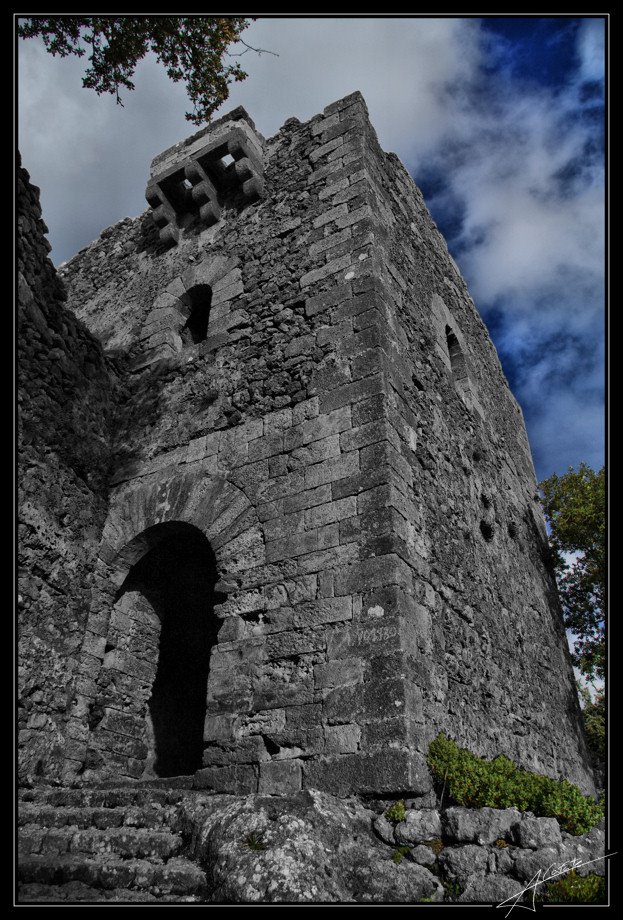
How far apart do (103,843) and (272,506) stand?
274 centimetres

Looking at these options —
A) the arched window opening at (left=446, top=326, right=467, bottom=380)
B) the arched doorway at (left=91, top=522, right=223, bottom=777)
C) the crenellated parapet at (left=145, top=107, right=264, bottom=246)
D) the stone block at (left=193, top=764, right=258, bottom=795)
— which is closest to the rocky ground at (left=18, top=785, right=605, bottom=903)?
the stone block at (left=193, top=764, right=258, bottom=795)

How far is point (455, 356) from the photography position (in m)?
8.96

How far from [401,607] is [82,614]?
10.0 ft

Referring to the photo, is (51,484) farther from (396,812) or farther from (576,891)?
(576,891)

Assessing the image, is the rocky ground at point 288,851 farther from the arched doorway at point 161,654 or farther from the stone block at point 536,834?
the arched doorway at point 161,654

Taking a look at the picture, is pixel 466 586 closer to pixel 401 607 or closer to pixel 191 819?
pixel 401 607

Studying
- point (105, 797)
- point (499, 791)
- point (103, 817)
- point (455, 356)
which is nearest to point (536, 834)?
point (499, 791)

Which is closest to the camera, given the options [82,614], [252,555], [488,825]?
[488,825]

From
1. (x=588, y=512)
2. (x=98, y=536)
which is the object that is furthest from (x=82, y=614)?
(x=588, y=512)

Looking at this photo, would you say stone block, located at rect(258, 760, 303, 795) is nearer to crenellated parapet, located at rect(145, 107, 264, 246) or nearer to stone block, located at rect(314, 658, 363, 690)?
stone block, located at rect(314, 658, 363, 690)

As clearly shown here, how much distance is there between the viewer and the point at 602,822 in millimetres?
4500

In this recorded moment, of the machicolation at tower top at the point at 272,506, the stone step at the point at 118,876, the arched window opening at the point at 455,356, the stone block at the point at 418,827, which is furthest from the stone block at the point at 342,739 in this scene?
the arched window opening at the point at 455,356
